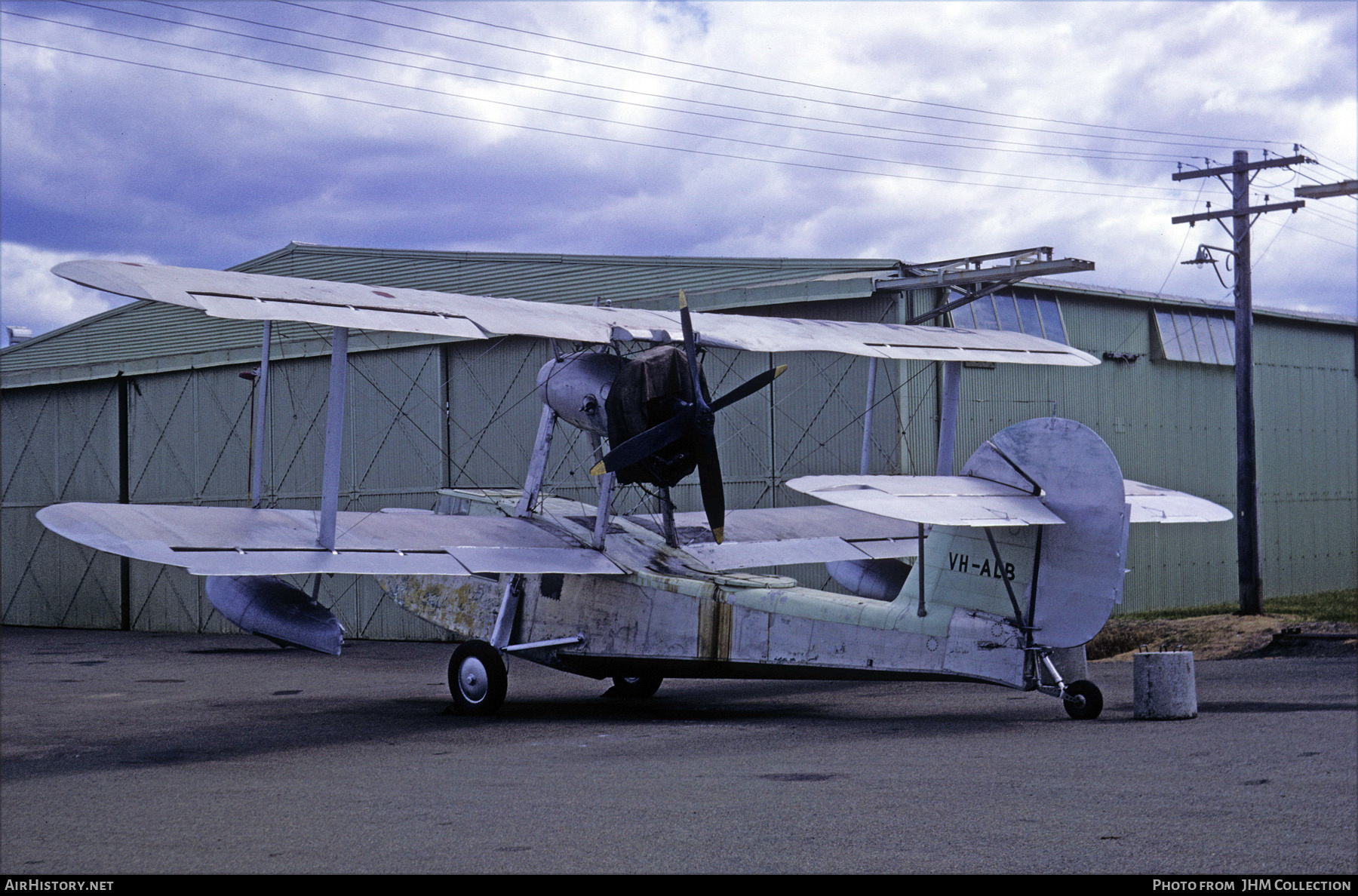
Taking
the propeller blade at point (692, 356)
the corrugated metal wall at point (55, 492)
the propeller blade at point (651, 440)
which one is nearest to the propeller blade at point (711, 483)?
the propeller blade at point (651, 440)

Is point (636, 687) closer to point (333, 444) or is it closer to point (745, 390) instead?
point (745, 390)

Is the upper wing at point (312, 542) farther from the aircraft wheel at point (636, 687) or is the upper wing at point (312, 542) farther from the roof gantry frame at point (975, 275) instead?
the roof gantry frame at point (975, 275)

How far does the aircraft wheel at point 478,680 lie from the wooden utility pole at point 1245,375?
1688 centimetres

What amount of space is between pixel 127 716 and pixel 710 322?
9.13m

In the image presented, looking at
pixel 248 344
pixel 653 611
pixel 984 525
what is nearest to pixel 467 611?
pixel 653 611

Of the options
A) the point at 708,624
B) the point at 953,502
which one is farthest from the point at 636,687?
the point at 953,502

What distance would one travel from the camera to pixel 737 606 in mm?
13828

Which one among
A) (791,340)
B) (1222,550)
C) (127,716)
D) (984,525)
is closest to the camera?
(984,525)

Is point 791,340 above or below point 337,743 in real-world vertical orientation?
above

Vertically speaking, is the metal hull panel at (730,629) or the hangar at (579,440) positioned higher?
the hangar at (579,440)

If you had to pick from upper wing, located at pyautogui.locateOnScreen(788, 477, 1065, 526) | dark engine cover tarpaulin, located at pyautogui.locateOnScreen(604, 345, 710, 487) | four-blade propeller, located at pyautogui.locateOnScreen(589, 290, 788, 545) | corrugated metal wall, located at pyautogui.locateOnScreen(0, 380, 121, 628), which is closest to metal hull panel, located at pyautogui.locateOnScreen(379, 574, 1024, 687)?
upper wing, located at pyautogui.locateOnScreen(788, 477, 1065, 526)

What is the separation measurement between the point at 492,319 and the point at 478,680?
4.39 metres

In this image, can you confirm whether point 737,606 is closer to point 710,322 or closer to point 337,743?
point 710,322

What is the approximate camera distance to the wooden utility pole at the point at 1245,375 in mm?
25094
